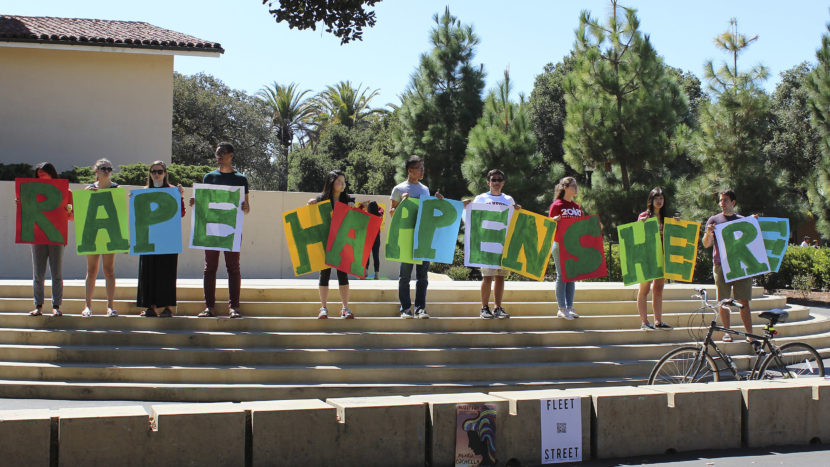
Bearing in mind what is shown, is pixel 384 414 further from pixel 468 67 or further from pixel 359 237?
pixel 468 67

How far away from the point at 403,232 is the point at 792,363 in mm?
4725

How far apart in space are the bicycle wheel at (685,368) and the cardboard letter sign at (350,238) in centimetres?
381

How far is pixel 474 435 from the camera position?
5.95 meters

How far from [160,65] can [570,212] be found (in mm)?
14664

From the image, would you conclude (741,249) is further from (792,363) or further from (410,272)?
(410,272)

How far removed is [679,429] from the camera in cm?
655

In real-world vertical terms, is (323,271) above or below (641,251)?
below

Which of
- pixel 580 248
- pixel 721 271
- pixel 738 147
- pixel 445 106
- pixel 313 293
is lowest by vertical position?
pixel 313 293

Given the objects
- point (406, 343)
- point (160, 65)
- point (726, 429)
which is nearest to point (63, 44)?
point (160, 65)

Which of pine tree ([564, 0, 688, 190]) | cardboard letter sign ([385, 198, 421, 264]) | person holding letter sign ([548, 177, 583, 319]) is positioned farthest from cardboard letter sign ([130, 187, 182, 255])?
pine tree ([564, 0, 688, 190])

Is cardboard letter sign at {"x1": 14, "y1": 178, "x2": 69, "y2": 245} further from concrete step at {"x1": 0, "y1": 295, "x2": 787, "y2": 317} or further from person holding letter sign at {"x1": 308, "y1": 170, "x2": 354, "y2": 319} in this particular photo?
person holding letter sign at {"x1": 308, "y1": 170, "x2": 354, "y2": 319}

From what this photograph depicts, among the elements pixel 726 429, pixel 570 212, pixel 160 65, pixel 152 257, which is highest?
pixel 160 65

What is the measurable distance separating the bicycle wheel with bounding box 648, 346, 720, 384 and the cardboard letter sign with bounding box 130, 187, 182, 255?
18.5 feet

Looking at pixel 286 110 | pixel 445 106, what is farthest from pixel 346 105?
pixel 445 106
